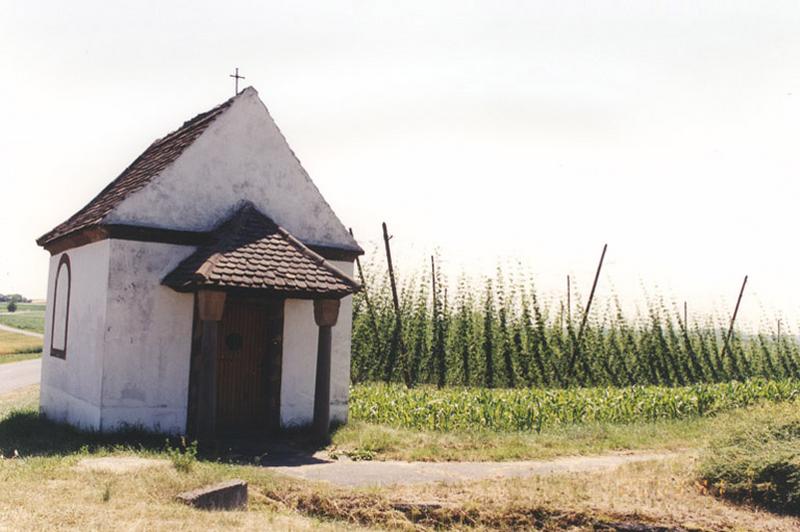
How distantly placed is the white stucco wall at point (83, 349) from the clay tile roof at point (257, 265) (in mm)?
1267

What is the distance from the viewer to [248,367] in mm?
13219

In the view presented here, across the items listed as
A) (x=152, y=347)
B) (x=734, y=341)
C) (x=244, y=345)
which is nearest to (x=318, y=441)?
(x=244, y=345)

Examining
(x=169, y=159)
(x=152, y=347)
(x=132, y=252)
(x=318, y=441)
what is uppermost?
(x=169, y=159)

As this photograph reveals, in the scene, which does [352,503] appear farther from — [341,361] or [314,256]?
[341,361]

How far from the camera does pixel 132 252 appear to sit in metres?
12.2

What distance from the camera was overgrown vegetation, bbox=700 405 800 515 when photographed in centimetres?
846

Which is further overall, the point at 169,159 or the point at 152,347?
the point at 169,159

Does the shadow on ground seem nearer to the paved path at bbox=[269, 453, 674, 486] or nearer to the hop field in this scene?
the paved path at bbox=[269, 453, 674, 486]

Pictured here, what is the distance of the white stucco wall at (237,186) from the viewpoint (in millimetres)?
12625

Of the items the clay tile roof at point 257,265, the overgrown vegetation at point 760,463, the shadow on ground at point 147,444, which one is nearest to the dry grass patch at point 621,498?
the overgrown vegetation at point 760,463

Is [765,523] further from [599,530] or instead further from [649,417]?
[649,417]

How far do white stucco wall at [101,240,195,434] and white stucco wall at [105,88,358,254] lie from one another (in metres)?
0.63

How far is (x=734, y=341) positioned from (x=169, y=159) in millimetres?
19461

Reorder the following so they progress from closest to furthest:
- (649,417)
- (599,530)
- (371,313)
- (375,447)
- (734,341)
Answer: (599,530) < (375,447) < (649,417) < (371,313) < (734,341)
